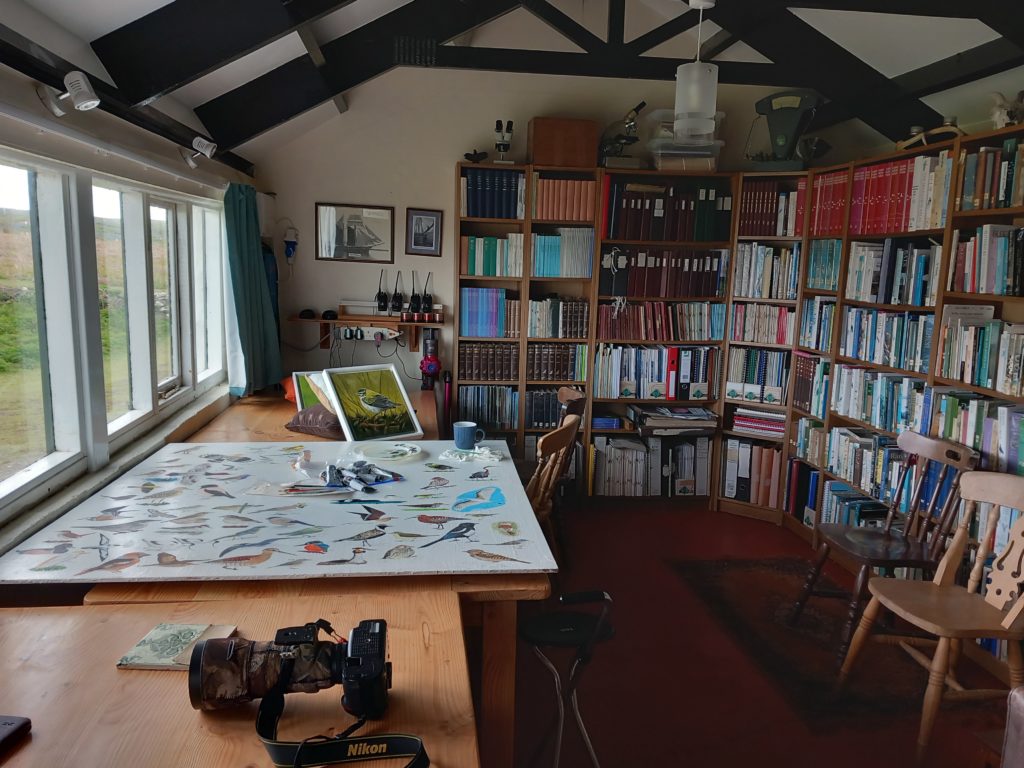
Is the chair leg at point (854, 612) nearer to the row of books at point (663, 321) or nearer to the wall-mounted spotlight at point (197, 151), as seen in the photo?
the row of books at point (663, 321)

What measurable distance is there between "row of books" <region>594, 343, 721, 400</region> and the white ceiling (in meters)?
1.79

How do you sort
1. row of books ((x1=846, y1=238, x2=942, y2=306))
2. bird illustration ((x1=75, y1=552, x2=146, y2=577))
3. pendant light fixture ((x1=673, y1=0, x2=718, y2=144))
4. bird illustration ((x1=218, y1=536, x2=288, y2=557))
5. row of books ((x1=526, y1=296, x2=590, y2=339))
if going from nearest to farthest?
bird illustration ((x1=75, y1=552, x2=146, y2=577)) → bird illustration ((x1=218, y1=536, x2=288, y2=557)) → pendant light fixture ((x1=673, y1=0, x2=718, y2=144)) → row of books ((x1=846, y1=238, x2=942, y2=306)) → row of books ((x1=526, y1=296, x2=590, y2=339))

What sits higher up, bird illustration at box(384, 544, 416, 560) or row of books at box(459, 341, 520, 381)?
row of books at box(459, 341, 520, 381)

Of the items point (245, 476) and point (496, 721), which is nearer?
point (496, 721)

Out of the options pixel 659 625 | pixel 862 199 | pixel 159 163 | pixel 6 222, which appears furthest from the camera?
pixel 862 199

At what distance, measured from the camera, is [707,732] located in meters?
2.31

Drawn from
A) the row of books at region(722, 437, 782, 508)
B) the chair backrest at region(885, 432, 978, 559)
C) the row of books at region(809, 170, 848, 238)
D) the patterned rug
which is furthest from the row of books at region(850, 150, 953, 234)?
the patterned rug

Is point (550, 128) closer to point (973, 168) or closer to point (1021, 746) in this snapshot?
point (973, 168)

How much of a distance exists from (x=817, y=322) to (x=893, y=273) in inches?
23.7

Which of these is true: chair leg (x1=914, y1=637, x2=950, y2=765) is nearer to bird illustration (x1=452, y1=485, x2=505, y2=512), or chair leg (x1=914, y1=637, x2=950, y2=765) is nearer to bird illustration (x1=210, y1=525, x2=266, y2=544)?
bird illustration (x1=452, y1=485, x2=505, y2=512)

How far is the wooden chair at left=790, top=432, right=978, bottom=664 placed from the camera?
264cm

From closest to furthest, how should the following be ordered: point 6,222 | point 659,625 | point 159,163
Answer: point 6,222
point 159,163
point 659,625

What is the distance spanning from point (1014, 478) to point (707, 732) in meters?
1.28

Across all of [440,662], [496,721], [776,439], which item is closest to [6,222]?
[440,662]
